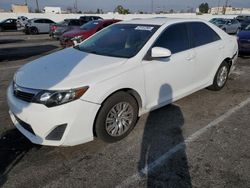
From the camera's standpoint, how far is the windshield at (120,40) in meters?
3.68

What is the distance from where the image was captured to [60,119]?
9.09 feet

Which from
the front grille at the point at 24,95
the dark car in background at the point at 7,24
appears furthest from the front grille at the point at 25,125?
the dark car in background at the point at 7,24

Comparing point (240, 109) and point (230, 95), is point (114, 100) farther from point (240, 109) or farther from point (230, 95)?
point (230, 95)

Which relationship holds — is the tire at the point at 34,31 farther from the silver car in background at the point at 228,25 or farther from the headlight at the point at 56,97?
the headlight at the point at 56,97

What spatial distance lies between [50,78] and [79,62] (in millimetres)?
575

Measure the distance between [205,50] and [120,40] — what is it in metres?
1.70

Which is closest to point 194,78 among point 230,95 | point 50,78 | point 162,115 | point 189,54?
point 189,54

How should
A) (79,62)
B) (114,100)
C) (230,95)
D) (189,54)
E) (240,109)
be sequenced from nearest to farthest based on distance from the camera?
(114,100) → (79,62) → (189,54) → (240,109) → (230,95)

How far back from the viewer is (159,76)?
144 inches

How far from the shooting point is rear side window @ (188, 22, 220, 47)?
4.44m

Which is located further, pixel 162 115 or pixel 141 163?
pixel 162 115

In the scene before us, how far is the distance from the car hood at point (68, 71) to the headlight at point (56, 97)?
6 centimetres

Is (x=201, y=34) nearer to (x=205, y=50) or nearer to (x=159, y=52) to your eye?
(x=205, y=50)

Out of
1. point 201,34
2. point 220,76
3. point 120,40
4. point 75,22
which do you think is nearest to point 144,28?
point 120,40
